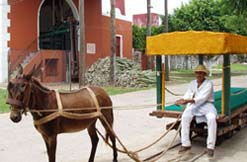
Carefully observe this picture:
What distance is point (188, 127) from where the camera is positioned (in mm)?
7168

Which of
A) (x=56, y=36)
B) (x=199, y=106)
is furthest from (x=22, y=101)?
(x=56, y=36)

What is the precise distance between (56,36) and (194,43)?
20.5 m

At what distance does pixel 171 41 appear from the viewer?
7465 mm

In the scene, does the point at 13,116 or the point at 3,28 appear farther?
the point at 3,28

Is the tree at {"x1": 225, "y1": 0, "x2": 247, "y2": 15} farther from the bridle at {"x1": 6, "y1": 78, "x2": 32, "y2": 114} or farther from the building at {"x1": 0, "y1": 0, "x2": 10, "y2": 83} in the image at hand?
the building at {"x1": 0, "y1": 0, "x2": 10, "y2": 83}

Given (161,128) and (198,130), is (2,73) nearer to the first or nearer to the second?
(161,128)

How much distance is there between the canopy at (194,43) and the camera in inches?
276

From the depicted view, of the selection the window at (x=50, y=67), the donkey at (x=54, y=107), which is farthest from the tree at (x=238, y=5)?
the window at (x=50, y=67)

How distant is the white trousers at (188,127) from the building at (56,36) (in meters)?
14.3

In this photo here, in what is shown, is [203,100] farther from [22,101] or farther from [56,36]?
[56,36]

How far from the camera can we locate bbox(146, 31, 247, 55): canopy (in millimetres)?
7000

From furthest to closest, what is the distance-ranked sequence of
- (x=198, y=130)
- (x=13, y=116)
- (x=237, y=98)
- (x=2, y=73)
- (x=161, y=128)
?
(x=2, y=73) → (x=161, y=128) → (x=237, y=98) → (x=198, y=130) → (x=13, y=116)

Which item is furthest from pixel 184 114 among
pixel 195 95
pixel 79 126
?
pixel 79 126

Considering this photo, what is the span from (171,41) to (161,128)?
355 centimetres
